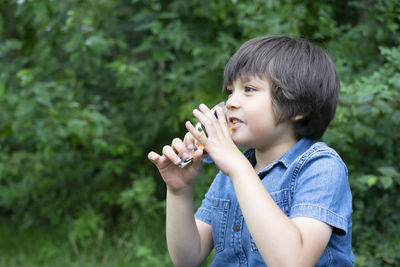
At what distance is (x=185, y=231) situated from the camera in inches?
66.5

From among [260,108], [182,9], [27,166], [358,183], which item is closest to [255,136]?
[260,108]

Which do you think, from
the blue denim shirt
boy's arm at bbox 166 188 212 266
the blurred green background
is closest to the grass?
the blurred green background

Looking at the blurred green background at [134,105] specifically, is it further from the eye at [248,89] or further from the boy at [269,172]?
the eye at [248,89]

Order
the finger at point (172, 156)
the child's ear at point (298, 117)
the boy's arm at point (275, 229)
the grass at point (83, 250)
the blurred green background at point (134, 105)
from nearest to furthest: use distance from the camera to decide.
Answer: the boy's arm at point (275, 229) → the finger at point (172, 156) → the child's ear at point (298, 117) → the blurred green background at point (134, 105) → the grass at point (83, 250)

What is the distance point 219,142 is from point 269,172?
0.91 ft

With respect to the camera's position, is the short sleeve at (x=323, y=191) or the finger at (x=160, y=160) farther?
the finger at (x=160, y=160)

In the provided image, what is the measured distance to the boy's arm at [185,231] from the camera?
1.67 metres

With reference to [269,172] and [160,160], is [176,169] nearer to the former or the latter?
[160,160]

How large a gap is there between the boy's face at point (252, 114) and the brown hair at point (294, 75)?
0.02 meters

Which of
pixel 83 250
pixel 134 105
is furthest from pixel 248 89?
pixel 83 250

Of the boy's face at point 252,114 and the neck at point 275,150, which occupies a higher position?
the boy's face at point 252,114

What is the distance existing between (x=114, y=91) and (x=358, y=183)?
232 cm

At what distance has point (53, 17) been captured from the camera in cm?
359

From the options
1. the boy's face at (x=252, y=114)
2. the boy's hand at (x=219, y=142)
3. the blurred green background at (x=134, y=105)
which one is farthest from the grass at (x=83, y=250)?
the boy's hand at (x=219, y=142)
